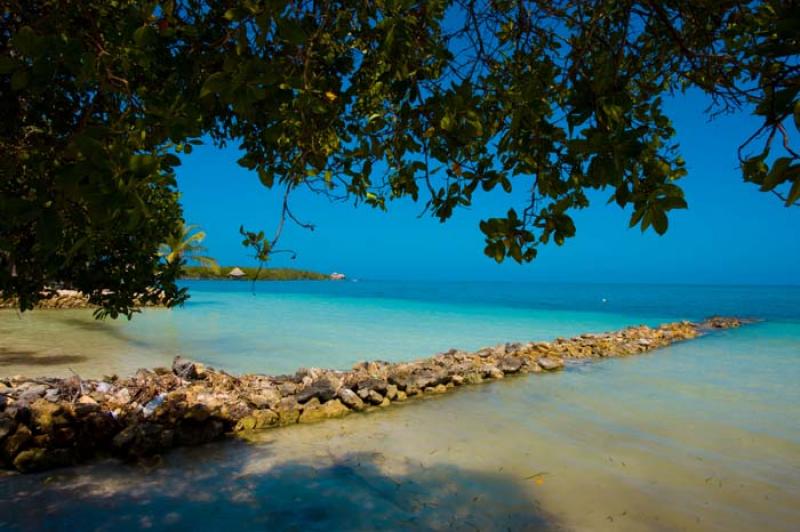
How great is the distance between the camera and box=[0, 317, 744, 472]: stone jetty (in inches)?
216

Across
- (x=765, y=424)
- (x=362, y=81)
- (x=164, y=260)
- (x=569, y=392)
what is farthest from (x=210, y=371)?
(x=765, y=424)

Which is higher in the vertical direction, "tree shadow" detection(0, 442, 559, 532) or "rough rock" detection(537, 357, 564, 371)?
"rough rock" detection(537, 357, 564, 371)

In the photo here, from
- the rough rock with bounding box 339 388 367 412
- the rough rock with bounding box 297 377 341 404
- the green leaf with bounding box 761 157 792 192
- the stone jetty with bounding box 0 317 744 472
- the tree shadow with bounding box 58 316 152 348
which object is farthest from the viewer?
the tree shadow with bounding box 58 316 152 348

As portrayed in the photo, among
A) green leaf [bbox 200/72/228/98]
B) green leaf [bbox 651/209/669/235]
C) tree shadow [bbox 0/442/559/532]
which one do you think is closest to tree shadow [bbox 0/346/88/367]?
tree shadow [bbox 0/442/559/532]

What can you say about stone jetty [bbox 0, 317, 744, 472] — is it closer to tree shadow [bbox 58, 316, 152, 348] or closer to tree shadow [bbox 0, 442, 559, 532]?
tree shadow [bbox 0, 442, 559, 532]

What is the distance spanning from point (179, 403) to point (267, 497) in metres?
2.52

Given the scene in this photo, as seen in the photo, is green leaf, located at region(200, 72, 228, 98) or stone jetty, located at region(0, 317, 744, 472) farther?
stone jetty, located at region(0, 317, 744, 472)

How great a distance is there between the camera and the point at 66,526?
4188mm

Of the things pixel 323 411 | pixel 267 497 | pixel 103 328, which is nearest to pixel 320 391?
pixel 323 411

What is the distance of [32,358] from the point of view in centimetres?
1279

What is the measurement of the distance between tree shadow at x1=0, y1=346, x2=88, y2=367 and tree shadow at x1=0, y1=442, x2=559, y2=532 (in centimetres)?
877

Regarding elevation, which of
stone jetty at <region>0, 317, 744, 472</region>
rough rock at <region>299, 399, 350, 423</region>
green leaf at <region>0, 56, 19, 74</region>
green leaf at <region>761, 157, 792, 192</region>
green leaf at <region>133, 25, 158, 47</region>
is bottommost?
rough rock at <region>299, 399, 350, 423</region>

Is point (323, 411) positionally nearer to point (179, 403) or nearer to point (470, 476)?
point (179, 403)

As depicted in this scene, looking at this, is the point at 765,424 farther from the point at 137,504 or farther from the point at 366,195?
the point at 137,504
